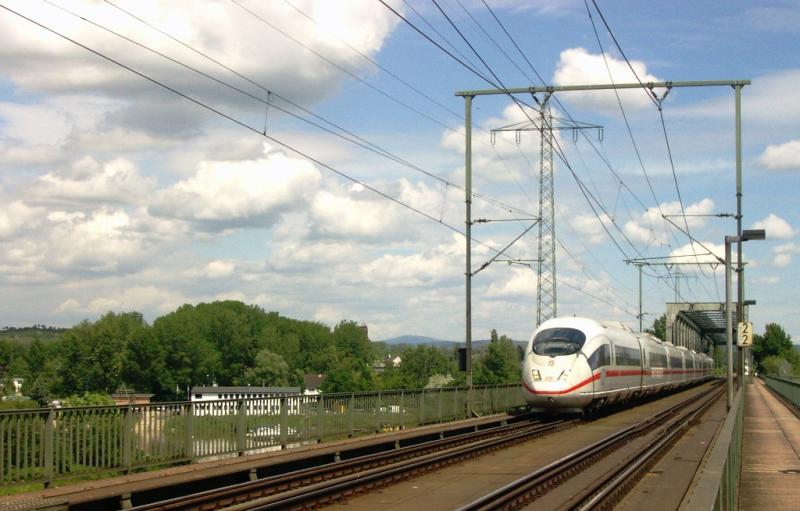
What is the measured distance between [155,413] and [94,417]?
182 centimetres

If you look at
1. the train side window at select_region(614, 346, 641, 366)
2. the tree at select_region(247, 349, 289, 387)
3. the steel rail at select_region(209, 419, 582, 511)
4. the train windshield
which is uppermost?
the train windshield

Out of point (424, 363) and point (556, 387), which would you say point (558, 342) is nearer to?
point (556, 387)

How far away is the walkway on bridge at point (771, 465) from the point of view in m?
15.7

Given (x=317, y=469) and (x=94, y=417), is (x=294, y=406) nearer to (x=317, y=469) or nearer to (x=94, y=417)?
(x=317, y=469)

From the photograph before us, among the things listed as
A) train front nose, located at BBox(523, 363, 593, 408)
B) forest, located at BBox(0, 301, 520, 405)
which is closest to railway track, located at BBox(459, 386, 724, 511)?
train front nose, located at BBox(523, 363, 593, 408)

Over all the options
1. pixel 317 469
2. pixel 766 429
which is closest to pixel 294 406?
pixel 317 469

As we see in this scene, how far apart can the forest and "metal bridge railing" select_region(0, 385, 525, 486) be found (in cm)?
7651

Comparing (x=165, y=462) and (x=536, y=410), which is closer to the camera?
(x=165, y=462)

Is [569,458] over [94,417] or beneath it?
beneath

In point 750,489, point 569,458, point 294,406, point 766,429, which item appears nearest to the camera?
point 750,489

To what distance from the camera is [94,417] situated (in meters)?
15.6

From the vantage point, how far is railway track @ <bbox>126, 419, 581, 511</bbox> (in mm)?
13953

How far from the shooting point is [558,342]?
33.3 meters

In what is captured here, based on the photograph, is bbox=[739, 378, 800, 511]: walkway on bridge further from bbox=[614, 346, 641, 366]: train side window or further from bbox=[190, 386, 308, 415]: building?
bbox=[190, 386, 308, 415]: building
